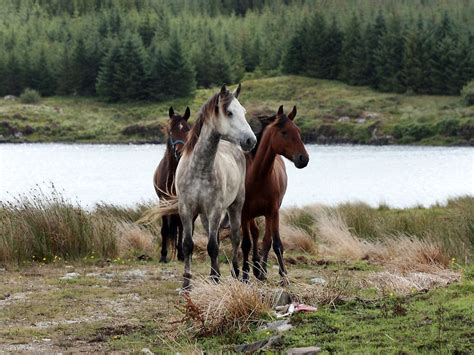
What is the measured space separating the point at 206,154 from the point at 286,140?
5.21ft

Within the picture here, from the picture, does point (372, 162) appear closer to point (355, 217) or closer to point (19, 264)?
point (355, 217)

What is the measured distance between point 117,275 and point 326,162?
51600mm

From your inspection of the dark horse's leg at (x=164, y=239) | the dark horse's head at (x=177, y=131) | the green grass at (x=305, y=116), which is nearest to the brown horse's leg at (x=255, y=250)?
the dark horse's head at (x=177, y=131)

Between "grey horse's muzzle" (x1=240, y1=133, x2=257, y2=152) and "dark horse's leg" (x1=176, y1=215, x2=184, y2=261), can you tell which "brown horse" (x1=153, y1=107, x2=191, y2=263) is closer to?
"dark horse's leg" (x1=176, y1=215, x2=184, y2=261)

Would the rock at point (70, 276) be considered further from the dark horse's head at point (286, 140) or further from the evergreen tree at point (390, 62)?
the evergreen tree at point (390, 62)

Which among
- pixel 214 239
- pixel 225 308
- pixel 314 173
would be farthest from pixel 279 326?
pixel 314 173

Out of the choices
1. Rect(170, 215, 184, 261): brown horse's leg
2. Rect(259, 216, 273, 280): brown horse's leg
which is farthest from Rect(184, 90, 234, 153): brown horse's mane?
Rect(170, 215, 184, 261): brown horse's leg

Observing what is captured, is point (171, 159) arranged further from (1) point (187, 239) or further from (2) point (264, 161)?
(1) point (187, 239)

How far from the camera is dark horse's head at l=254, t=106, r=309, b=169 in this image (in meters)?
11.8

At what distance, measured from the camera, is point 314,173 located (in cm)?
5438

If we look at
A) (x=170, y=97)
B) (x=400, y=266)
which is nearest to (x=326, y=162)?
(x=170, y=97)

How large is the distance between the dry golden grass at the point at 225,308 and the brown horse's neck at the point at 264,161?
3152 millimetres

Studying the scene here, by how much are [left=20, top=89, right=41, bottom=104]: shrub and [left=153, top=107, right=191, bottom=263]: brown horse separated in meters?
92.3

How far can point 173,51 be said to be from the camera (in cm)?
10456
